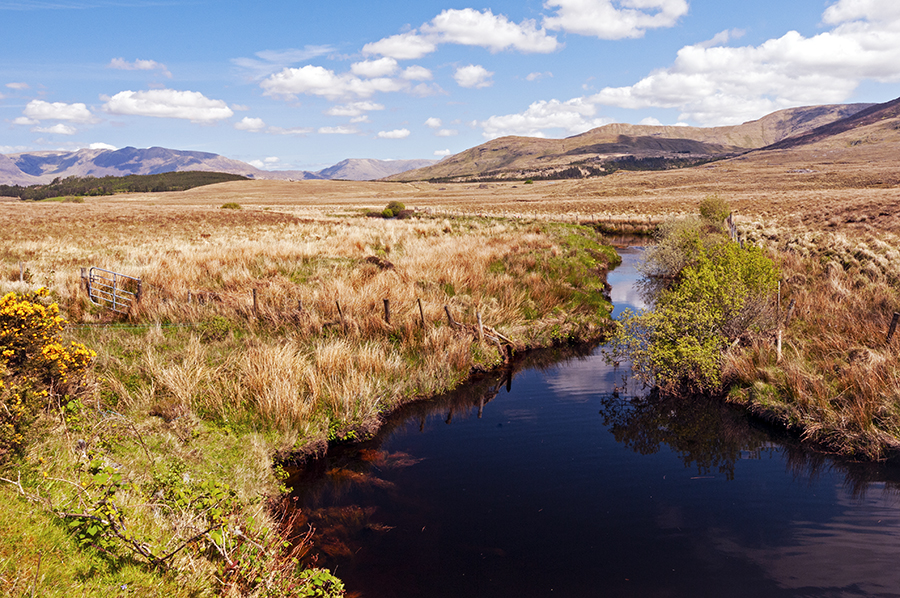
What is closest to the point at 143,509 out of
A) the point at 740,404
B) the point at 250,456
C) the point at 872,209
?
the point at 250,456

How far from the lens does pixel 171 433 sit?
6.95 m

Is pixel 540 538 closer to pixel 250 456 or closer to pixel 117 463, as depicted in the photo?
pixel 250 456

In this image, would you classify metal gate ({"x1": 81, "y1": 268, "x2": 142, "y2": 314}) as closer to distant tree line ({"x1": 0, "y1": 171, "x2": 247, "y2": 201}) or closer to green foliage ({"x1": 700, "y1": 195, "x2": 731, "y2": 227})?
green foliage ({"x1": 700, "y1": 195, "x2": 731, "y2": 227})

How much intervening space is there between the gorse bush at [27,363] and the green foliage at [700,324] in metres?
10.1

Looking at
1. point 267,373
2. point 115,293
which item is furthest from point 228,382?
point 115,293

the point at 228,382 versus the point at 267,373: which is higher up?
the point at 267,373

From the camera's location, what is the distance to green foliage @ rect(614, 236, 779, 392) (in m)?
10.2

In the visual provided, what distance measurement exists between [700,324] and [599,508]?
5.58 metres

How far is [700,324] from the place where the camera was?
1072cm

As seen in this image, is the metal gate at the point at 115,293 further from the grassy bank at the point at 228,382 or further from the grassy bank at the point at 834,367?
the grassy bank at the point at 834,367

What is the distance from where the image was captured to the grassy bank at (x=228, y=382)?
4285 mm

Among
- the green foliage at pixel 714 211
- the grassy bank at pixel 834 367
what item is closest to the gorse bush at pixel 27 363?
the grassy bank at pixel 834 367

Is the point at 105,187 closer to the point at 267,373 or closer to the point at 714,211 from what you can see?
the point at 714,211

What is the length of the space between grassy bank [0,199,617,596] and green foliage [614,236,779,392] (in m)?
3.53
